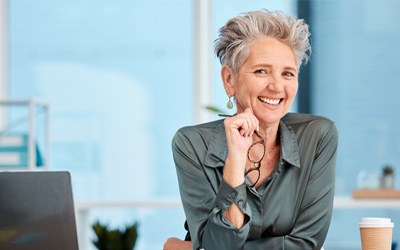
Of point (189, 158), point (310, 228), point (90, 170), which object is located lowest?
point (90, 170)

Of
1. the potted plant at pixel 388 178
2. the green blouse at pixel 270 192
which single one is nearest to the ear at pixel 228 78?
the green blouse at pixel 270 192

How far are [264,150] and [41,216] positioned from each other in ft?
2.43

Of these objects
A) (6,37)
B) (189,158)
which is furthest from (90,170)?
(189,158)

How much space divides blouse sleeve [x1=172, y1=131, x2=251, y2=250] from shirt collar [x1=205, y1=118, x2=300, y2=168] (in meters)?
0.03

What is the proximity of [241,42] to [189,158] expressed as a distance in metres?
0.35

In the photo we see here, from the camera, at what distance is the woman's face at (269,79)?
7.87ft

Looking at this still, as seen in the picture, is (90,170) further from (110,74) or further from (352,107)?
(352,107)

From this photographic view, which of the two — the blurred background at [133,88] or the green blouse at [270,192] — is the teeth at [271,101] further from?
the blurred background at [133,88]

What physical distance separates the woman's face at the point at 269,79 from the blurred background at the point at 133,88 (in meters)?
3.45

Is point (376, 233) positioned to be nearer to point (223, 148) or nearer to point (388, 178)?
point (223, 148)

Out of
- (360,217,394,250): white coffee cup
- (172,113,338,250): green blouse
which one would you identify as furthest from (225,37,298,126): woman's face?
(360,217,394,250): white coffee cup

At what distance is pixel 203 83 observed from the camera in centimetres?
598

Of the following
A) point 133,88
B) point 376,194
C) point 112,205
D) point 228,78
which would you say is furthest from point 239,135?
point 133,88

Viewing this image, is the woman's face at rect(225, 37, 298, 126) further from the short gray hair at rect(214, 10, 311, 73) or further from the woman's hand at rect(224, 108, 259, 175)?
the woman's hand at rect(224, 108, 259, 175)
